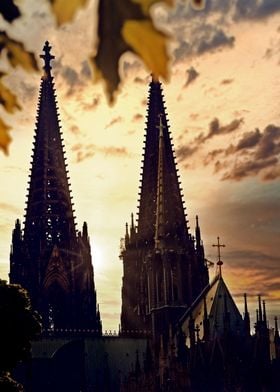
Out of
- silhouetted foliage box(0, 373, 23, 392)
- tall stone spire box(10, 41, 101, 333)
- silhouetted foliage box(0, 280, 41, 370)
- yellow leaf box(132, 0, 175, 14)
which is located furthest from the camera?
tall stone spire box(10, 41, 101, 333)

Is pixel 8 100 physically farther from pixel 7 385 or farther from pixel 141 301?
pixel 141 301

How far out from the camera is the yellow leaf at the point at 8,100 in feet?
10.3

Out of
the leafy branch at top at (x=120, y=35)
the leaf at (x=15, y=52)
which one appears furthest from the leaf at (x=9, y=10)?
the leafy branch at top at (x=120, y=35)

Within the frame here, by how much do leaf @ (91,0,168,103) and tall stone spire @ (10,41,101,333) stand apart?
255 feet

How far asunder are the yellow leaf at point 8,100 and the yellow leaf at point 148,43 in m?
0.78

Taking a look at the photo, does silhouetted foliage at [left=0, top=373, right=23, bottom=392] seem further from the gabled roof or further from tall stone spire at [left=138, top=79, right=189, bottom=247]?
tall stone spire at [left=138, top=79, right=189, bottom=247]

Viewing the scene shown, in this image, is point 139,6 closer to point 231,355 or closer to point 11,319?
point 11,319

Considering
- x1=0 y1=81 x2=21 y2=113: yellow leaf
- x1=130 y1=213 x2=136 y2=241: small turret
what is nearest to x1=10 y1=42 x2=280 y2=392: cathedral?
x1=130 y1=213 x2=136 y2=241: small turret

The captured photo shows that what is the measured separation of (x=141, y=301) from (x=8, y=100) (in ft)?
250

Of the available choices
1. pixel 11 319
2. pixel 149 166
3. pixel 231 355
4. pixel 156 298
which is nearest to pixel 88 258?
pixel 149 166

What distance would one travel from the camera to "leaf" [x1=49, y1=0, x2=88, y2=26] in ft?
7.98

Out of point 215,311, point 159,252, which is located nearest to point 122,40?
point 159,252

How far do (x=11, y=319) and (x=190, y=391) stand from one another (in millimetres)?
26624

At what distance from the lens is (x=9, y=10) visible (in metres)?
2.92
